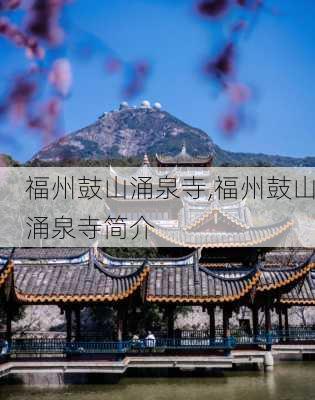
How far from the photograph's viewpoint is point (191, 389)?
12.4 metres

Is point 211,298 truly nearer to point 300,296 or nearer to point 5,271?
point 5,271

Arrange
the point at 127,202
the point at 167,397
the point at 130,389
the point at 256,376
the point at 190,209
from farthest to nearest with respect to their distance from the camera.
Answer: the point at 127,202
the point at 190,209
the point at 256,376
the point at 130,389
the point at 167,397

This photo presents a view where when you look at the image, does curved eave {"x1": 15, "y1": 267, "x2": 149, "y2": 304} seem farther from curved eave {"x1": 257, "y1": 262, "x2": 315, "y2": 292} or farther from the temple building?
curved eave {"x1": 257, "y1": 262, "x2": 315, "y2": 292}

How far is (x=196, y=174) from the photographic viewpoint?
43.5 meters

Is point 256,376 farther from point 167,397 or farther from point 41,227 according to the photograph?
point 41,227

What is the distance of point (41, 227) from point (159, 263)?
14212 mm

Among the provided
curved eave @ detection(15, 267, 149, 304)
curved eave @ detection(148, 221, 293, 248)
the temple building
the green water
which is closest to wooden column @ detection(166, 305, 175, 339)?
the temple building

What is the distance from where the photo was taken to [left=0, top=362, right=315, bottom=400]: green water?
37.8 ft

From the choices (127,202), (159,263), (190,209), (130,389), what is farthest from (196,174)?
(130,389)

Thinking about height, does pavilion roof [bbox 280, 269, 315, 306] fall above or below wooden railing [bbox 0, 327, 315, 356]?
above

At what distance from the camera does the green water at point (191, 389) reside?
11517 millimetres

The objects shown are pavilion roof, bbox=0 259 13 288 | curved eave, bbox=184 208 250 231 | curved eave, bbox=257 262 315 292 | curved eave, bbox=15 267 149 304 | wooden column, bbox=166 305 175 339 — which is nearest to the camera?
pavilion roof, bbox=0 259 13 288

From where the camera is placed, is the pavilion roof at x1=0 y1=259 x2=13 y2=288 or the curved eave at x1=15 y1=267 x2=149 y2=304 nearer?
the pavilion roof at x1=0 y1=259 x2=13 y2=288

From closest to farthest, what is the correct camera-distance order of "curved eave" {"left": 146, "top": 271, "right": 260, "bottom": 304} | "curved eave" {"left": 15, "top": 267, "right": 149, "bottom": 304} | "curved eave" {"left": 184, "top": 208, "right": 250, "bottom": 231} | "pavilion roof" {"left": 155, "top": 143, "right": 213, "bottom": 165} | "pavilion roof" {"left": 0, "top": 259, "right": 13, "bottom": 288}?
"pavilion roof" {"left": 0, "top": 259, "right": 13, "bottom": 288} → "curved eave" {"left": 15, "top": 267, "right": 149, "bottom": 304} → "curved eave" {"left": 146, "top": 271, "right": 260, "bottom": 304} → "curved eave" {"left": 184, "top": 208, "right": 250, "bottom": 231} → "pavilion roof" {"left": 155, "top": 143, "right": 213, "bottom": 165}
